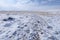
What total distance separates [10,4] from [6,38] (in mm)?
4098

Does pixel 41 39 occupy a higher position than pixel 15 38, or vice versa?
pixel 15 38

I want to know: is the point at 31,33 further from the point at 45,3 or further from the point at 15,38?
the point at 45,3

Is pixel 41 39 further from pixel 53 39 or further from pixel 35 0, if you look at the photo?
pixel 35 0

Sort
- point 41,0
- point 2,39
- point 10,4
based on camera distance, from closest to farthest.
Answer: point 2,39 < point 10,4 < point 41,0

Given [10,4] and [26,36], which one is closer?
[26,36]

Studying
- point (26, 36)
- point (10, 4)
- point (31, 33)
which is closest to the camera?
point (26, 36)

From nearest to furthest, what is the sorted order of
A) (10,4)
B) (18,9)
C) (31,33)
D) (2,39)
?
(2,39), (31,33), (18,9), (10,4)

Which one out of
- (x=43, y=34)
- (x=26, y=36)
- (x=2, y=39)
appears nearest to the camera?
(x=2, y=39)

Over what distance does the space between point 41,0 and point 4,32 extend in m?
4.39

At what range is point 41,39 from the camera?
2.21m

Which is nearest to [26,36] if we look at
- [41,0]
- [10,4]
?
[10,4]

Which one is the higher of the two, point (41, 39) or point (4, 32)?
point (4, 32)

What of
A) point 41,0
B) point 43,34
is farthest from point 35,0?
point 43,34

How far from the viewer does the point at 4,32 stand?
2.06 metres
